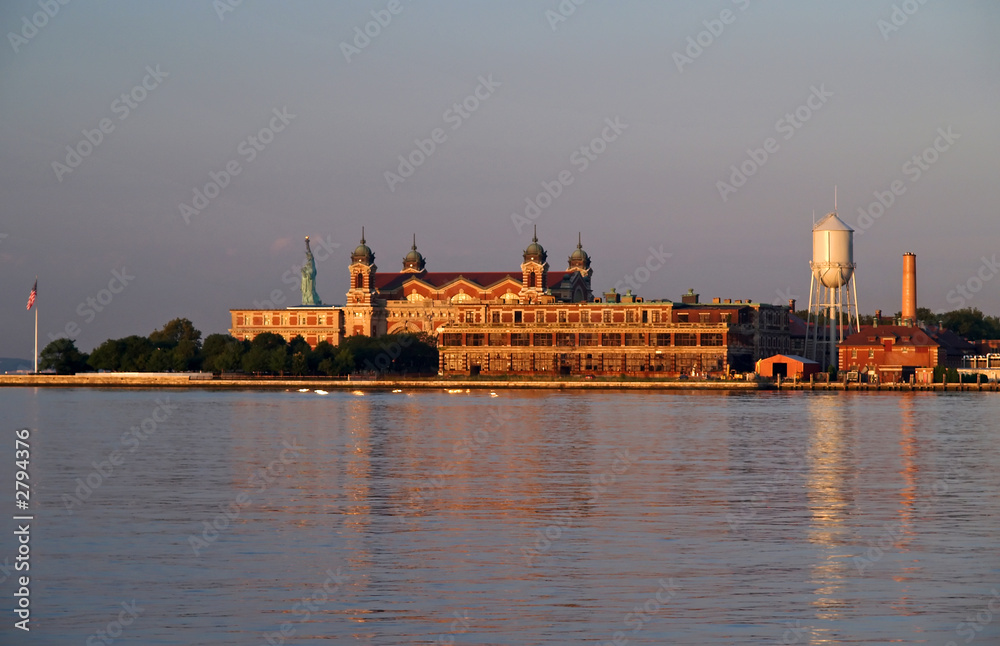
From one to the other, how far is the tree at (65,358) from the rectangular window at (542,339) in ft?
220

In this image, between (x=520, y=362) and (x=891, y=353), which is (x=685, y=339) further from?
(x=891, y=353)

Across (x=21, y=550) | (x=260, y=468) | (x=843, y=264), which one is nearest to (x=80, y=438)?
(x=260, y=468)

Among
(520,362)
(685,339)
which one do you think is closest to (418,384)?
(520,362)

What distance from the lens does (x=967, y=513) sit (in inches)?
1281

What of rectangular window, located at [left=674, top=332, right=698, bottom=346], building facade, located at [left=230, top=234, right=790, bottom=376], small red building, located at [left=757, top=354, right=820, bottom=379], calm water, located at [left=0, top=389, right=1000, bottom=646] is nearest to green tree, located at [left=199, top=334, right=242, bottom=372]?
building facade, located at [left=230, top=234, right=790, bottom=376]

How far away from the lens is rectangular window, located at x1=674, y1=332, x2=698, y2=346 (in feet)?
543

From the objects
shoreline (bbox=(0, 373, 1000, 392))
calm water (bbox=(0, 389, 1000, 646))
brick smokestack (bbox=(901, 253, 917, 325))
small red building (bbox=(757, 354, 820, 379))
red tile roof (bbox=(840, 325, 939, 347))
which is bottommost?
calm water (bbox=(0, 389, 1000, 646))

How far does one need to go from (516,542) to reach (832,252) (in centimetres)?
13130

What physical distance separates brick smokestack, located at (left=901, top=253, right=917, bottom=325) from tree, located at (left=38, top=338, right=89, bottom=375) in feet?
369

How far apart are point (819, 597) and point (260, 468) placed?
27.3 meters

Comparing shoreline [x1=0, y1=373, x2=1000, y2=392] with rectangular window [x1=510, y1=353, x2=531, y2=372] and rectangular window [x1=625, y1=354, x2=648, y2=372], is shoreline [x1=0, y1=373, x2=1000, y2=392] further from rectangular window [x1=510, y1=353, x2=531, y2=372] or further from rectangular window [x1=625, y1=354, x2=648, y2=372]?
rectangular window [x1=625, y1=354, x2=648, y2=372]

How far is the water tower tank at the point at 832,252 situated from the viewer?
502 ft

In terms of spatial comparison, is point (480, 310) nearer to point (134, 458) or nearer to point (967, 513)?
point (134, 458)

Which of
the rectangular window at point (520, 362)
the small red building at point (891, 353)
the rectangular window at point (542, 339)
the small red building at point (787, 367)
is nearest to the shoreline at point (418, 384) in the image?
the small red building at point (787, 367)
